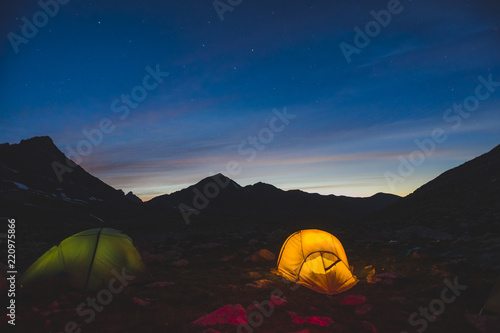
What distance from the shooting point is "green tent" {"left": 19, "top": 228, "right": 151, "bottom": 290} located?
313 inches

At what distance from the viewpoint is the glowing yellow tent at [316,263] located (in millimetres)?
8570

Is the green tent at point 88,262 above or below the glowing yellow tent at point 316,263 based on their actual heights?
above

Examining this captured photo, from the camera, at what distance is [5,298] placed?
22.8 feet

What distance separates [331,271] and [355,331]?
3.08 meters

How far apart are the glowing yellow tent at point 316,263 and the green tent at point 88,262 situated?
5215mm

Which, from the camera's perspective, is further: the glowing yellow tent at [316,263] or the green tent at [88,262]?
the glowing yellow tent at [316,263]

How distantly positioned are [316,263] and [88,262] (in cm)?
722

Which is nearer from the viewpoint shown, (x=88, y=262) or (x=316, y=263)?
(x=88, y=262)

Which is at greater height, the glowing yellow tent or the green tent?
the green tent

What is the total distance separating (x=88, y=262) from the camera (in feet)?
26.9

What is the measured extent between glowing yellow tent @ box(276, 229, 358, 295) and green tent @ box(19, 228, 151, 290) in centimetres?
522

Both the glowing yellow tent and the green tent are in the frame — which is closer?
the green tent

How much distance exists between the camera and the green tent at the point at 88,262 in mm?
7945

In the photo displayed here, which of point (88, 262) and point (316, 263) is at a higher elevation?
point (88, 262)
